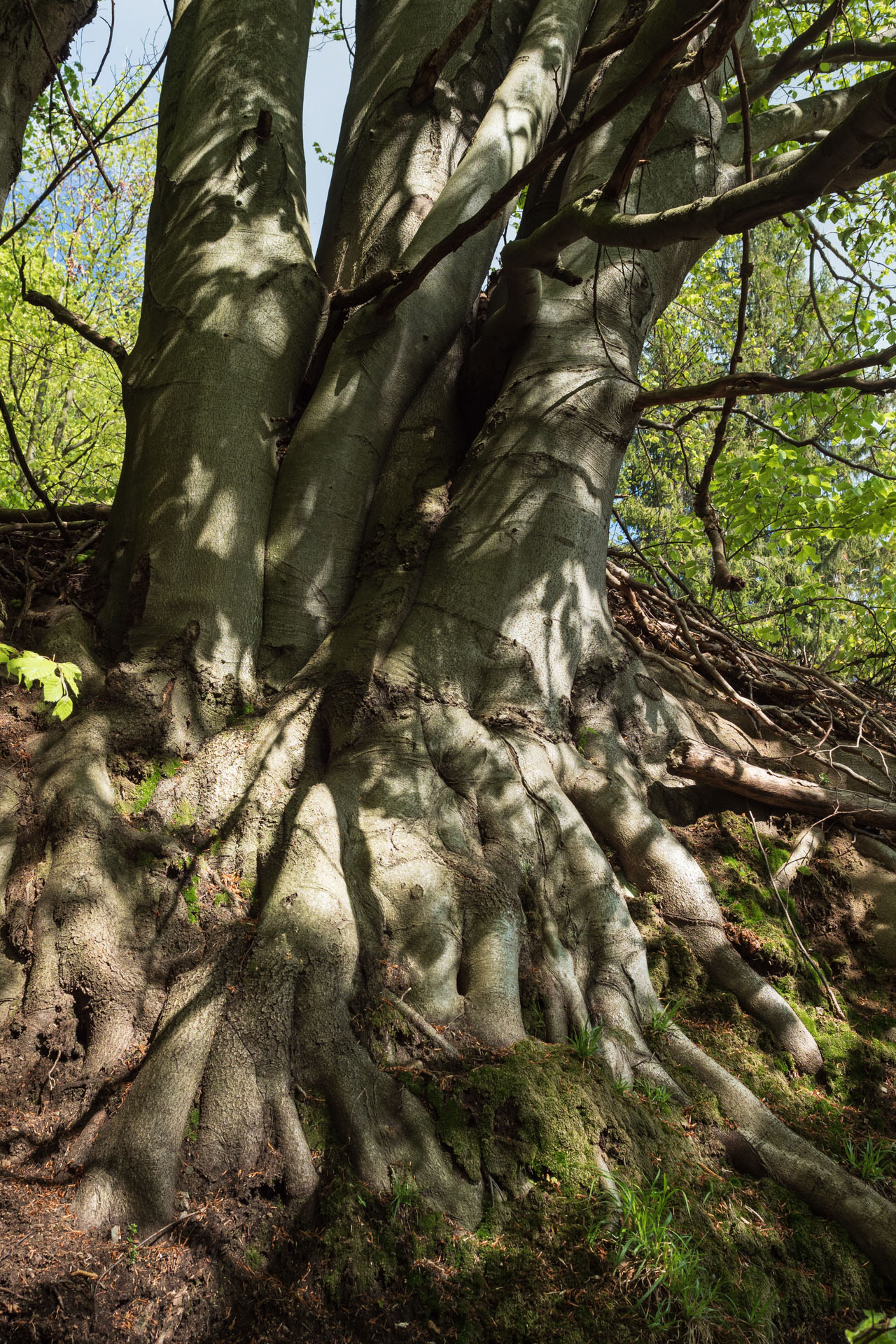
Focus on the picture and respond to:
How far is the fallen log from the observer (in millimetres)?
4070

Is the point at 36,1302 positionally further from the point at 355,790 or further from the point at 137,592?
the point at 137,592

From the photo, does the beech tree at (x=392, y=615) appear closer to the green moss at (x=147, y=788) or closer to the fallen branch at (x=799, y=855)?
the green moss at (x=147, y=788)

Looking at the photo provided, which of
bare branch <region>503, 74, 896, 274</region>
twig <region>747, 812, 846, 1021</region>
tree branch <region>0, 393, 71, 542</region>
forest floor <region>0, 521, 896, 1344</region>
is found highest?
bare branch <region>503, 74, 896, 274</region>

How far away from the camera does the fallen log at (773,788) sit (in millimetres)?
4070

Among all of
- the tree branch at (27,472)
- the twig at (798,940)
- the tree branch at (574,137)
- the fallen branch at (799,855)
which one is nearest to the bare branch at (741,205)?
Answer: the tree branch at (574,137)

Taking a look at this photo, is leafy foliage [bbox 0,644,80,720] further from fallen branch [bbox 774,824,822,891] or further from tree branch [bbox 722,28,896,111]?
tree branch [bbox 722,28,896,111]

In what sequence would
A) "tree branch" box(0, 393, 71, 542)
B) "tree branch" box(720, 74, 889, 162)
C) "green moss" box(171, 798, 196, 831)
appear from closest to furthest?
"green moss" box(171, 798, 196, 831) < "tree branch" box(0, 393, 71, 542) < "tree branch" box(720, 74, 889, 162)

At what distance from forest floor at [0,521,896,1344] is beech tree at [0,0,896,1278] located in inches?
2.7

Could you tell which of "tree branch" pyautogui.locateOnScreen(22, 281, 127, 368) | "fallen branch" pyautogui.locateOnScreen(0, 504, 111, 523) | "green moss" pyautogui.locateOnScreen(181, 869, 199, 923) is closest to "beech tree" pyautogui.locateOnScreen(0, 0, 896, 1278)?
"green moss" pyautogui.locateOnScreen(181, 869, 199, 923)

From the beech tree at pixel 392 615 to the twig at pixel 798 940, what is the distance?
40 centimetres

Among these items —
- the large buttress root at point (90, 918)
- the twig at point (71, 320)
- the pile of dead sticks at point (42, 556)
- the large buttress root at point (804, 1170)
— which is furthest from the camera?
the pile of dead sticks at point (42, 556)

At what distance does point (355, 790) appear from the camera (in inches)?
124

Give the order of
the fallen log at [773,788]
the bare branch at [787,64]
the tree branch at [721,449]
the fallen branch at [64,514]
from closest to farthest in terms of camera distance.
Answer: the tree branch at [721,449]
the fallen log at [773,788]
the bare branch at [787,64]
the fallen branch at [64,514]

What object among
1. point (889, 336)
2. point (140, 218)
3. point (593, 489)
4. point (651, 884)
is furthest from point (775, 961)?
point (140, 218)
